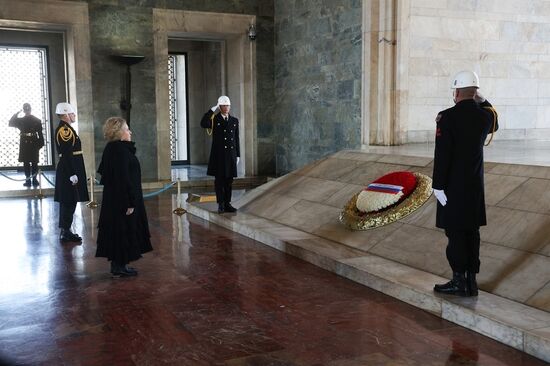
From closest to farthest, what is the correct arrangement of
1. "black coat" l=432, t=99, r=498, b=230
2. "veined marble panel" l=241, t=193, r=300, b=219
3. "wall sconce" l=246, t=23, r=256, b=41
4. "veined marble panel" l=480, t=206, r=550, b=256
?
1. "black coat" l=432, t=99, r=498, b=230
2. "veined marble panel" l=480, t=206, r=550, b=256
3. "veined marble panel" l=241, t=193, r=300, b=219
4. "wall sconce" l=246, t=23, r=256, b=41

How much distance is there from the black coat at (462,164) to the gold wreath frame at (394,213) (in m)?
1.83

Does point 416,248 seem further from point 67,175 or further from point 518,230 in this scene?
point 67,175

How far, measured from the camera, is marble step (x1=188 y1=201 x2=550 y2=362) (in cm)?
368

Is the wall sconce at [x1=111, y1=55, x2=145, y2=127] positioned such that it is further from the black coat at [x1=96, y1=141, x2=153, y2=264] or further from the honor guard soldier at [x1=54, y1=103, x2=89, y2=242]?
the black coat at [x1=96, y1=141, x2=153, y2=264]

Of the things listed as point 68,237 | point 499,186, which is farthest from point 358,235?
point 68,237

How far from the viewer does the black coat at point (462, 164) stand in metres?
4.20

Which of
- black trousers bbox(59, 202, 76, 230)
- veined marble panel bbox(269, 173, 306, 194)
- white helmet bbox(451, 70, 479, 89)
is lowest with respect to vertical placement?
black trousers bbox(59, 202, 76, 230)

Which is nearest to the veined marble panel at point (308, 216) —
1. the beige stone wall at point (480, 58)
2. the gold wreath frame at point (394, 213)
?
the gold wreath frame at point (394, 213)

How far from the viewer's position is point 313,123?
12867 mm

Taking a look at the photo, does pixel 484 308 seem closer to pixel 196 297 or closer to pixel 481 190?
pixel 481 190

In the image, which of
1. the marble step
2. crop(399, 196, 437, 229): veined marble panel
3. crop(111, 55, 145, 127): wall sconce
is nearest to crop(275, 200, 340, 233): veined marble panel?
the marble step

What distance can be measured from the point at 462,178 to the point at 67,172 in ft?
15.5

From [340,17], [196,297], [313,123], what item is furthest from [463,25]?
[196,297]

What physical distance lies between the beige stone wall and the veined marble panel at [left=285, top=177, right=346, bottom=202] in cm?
312
